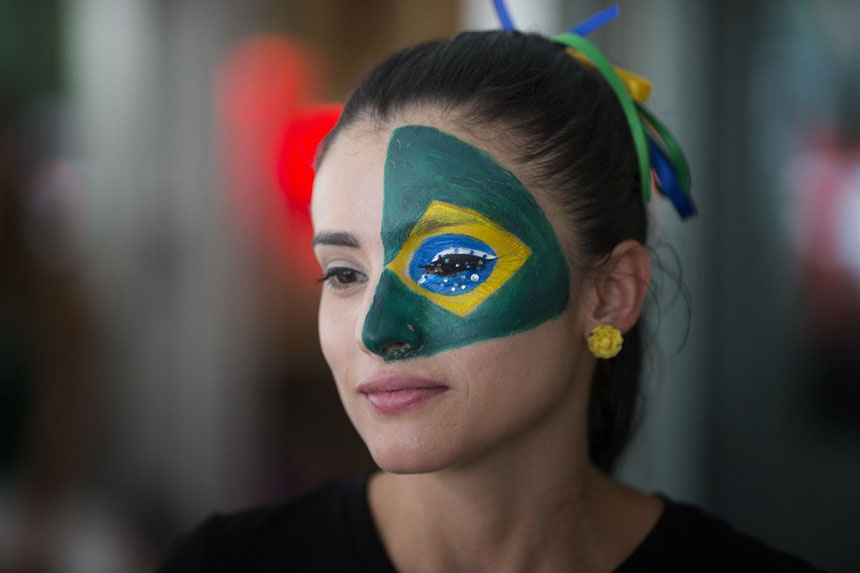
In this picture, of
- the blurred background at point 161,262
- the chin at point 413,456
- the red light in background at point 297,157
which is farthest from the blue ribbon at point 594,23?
the red light in background at point 297,157

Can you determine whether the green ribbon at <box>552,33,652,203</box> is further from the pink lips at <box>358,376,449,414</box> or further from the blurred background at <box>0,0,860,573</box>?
the blurred background at <box>0,0,860,573</box>

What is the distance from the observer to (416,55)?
50.6 inches

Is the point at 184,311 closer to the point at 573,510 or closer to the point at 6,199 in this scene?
the point at 6,199

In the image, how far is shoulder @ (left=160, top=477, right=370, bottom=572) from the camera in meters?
1.30

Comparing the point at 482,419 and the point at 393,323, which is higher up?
the point at 393,323

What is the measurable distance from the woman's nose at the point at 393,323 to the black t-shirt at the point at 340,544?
0.33 m

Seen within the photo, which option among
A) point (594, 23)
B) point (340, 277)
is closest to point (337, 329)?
point (340, 277)

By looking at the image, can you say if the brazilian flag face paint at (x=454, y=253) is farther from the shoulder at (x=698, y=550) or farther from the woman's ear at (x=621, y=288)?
the shoulder at (x=698, y=550)

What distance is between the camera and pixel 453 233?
1156 mm

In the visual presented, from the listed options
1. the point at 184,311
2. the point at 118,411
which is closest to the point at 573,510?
the point at 184,311

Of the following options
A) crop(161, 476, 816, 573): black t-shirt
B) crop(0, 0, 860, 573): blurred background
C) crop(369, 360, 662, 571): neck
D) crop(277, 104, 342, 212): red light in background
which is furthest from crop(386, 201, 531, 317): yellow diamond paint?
crop(277, 104, 342, 212): red light in background

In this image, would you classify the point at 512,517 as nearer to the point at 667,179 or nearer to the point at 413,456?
the point at 413,456

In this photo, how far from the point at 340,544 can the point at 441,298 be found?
416 millimetres

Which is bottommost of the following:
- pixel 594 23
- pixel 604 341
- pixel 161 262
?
pixel 161 262
